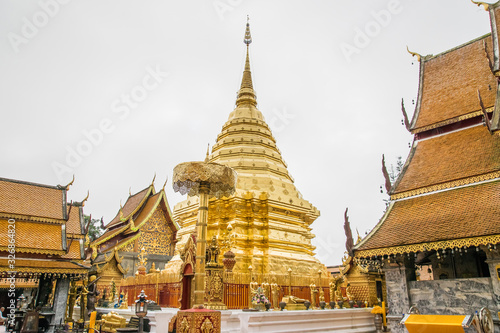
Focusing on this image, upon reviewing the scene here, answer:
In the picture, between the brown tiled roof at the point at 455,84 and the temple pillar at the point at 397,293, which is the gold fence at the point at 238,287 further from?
the brown tiled roof at the point at 455,84

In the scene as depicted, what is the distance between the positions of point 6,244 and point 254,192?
8217 mm

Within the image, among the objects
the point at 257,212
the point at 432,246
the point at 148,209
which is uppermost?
the point at 148,209

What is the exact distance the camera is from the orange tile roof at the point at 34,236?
11.4m


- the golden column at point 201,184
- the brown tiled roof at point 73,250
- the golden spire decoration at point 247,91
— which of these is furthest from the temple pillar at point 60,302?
the golden spire decoration at point 247,91

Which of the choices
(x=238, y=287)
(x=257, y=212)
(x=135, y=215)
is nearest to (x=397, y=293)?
(x=238, y=287)

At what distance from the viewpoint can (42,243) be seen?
1184 cm

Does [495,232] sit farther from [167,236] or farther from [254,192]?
[167,236]

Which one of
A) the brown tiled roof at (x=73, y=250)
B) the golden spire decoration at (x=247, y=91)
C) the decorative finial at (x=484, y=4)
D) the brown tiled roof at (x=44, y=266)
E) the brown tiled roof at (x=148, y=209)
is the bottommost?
the brown tiled roof at (x=44, y=266)

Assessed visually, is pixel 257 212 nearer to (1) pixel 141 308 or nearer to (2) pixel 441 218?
(1) pixel 141 308

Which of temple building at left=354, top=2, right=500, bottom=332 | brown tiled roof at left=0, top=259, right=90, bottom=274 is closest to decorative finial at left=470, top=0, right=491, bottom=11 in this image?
temple building at left=354, top=2, right=500, bottom=332

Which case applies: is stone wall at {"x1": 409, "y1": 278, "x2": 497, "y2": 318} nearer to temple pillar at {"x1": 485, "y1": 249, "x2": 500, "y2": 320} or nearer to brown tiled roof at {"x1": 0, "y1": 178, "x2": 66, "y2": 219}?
temple pillar at {"x1": 485, "y1": 249, "x2": 500, "y2": 320}

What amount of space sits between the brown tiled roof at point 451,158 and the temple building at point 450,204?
2 centimetres

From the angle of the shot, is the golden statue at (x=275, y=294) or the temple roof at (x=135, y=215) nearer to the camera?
the golden statue at (x=275, y=294)

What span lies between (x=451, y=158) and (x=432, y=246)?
2918 millimetres
